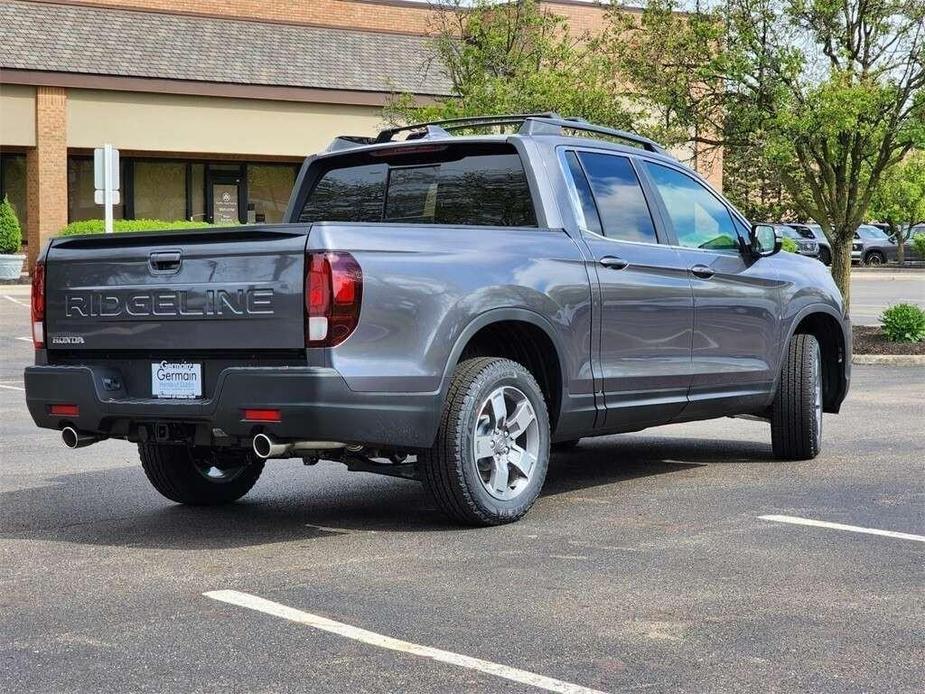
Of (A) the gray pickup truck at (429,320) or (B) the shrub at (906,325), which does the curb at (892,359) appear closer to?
(B) the shrub at (906,325)

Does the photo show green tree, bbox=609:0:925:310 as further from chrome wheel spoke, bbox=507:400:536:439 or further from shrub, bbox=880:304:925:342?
chrome wheel spoke, bbox=507:400:536:439

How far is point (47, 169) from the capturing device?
36.6 meters

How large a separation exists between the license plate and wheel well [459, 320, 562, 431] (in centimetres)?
143

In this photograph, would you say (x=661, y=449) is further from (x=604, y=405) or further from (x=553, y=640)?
(x=553, y=640)

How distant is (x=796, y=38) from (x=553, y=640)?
15.8 meters

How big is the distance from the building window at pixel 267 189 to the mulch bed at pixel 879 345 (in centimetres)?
2360

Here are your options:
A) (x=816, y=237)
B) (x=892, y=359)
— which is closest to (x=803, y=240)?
(x=816, y=237)

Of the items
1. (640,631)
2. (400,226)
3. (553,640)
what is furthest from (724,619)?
(400,226)

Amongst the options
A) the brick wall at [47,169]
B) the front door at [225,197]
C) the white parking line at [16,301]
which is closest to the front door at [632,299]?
the white parking line at [16,301]

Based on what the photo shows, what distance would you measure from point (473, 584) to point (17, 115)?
1296 inches

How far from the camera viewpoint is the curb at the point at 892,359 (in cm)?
1820

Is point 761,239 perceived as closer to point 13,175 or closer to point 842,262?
point 842,262

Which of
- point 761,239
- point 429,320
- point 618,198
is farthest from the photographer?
point 761,239

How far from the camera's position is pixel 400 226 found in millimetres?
6914
